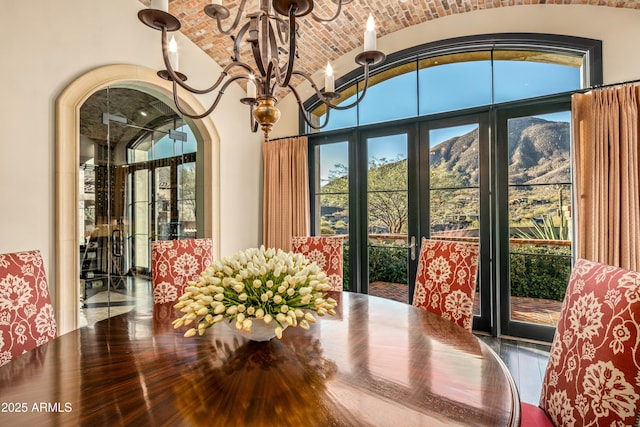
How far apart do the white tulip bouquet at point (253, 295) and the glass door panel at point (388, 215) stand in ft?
8.85

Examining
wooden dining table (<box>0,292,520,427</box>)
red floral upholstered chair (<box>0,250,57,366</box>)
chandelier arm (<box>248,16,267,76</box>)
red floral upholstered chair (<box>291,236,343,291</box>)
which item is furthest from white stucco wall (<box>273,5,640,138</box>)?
red floral upholstered chair (<box>0,250,57,366</box>)

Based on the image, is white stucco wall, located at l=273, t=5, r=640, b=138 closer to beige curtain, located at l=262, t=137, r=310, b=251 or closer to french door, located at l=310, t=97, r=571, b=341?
french door, located at l=310, t=97, r=571, b=341

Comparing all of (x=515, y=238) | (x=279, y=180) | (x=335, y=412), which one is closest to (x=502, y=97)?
(x=515, y=238)

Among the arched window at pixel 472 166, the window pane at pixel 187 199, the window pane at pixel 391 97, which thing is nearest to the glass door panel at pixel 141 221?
the window pane at pixel 187 199

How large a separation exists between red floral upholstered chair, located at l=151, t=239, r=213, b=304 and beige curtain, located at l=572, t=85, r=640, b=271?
3060mm

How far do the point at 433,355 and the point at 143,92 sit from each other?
136 inches

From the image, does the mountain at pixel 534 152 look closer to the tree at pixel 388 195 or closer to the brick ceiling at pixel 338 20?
the tree at pixel 388 195

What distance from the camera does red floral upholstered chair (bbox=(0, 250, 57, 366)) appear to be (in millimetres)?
1435

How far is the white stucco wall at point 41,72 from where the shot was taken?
2383mm

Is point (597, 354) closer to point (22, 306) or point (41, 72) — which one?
point (22, 306)

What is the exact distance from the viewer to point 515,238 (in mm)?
3330

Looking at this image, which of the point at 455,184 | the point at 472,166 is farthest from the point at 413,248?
the point at 472,166

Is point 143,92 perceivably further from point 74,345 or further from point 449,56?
point 449,56

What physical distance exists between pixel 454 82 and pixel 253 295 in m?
3.33
